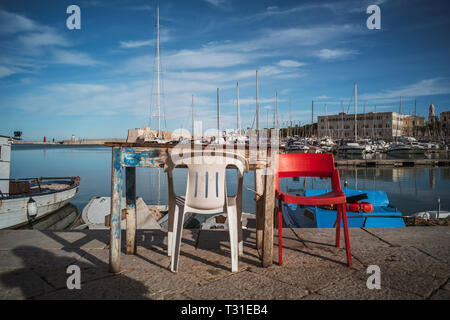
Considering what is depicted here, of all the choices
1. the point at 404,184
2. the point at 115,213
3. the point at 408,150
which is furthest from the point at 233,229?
the point at 408,150

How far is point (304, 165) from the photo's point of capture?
11.6 feet

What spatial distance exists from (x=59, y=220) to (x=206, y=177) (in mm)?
14850

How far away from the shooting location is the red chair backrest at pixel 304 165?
11.5ft

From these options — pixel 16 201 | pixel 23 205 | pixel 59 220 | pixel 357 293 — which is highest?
pixel 357 293

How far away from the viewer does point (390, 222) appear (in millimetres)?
7055

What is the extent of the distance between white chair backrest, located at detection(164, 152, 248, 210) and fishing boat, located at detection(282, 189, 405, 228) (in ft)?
14.5

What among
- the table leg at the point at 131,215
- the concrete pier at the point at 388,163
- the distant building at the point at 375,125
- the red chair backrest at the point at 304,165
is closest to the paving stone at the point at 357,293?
the red chair backrest at the point at 304,165

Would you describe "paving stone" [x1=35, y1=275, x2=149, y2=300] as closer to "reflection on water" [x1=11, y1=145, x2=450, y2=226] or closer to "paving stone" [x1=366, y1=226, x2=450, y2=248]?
"paving stone" [x1=366, y1=226, x2=450, y2=248]

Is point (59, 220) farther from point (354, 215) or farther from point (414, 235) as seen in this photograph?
point (414, 235)

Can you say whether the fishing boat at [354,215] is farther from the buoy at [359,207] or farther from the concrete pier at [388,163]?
the concrete pier at [388,163]

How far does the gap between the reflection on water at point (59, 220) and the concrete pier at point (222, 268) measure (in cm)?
1114

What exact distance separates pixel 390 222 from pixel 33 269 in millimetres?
7144
